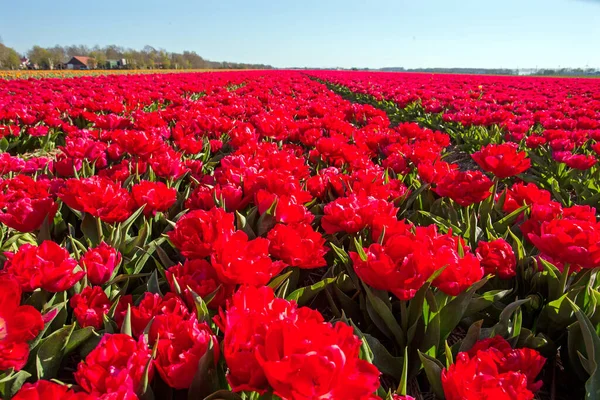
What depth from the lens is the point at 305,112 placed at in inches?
255

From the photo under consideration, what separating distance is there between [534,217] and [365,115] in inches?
197

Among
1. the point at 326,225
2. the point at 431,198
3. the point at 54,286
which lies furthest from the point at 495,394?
the point at 431,198

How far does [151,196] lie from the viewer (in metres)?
1.94

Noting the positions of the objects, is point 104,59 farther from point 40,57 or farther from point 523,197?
point 523,197

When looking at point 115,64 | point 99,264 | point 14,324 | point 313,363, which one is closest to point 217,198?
point 99,264

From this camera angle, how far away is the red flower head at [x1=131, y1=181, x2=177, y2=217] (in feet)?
6.33

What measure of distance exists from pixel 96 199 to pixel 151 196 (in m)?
0.25

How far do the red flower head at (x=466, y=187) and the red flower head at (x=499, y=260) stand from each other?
1.65 feet

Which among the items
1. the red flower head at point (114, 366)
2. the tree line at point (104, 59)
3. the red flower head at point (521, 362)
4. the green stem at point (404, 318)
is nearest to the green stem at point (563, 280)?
the red flower head at point (521, 362)

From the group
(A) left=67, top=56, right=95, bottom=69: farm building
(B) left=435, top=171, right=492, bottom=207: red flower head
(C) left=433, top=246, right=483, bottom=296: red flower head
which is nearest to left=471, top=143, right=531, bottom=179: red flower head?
(B) left=435, top=171, right=492, bottom=207: red flower head

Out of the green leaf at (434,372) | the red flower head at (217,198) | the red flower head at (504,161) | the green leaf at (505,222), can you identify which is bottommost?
the green leaf at (434,372)

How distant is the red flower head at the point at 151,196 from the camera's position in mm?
1930

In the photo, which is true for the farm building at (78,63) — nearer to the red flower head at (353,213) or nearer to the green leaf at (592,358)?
the red flower head at (353,213)

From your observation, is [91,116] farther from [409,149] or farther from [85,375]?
[85,375]
